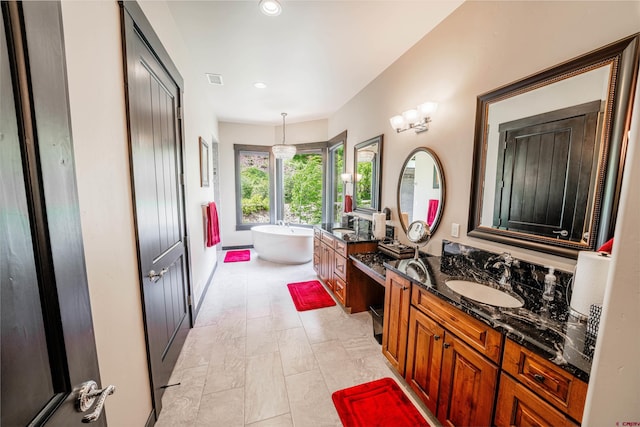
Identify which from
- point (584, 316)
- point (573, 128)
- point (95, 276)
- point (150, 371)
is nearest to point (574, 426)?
point (584, 316)

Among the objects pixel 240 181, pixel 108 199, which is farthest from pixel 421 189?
pixel 240 181

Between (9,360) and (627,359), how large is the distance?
108 centimetres

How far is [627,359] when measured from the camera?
1.39 feet

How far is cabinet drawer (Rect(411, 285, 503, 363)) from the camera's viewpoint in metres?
1.14

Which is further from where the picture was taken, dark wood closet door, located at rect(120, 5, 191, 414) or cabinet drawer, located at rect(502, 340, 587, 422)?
dark wood closet door, located at rect(120, 5, 191, 414)

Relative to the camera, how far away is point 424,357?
5.11ft

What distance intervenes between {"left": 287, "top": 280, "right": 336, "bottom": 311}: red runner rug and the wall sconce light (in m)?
2.21

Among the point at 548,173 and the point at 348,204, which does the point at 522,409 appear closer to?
Answer: the point at 548,173

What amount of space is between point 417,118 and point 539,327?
74.9 inches

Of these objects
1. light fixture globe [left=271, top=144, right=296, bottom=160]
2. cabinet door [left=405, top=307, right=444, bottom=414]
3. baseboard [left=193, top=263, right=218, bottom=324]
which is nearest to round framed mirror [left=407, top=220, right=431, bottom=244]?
cabinet door [left=405, top=307, right=444, bottom=414]

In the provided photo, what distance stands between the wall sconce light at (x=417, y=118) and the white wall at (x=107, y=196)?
7.18 ft

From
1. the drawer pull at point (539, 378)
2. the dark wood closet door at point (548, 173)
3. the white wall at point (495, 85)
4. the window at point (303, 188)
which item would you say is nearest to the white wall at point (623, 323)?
the white wall at point (495, 85)

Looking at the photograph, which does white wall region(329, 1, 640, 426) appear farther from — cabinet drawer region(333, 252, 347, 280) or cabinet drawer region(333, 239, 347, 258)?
cabinet drawer region(333, 252, 347, 280)

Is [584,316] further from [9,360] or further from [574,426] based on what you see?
[9,360]
